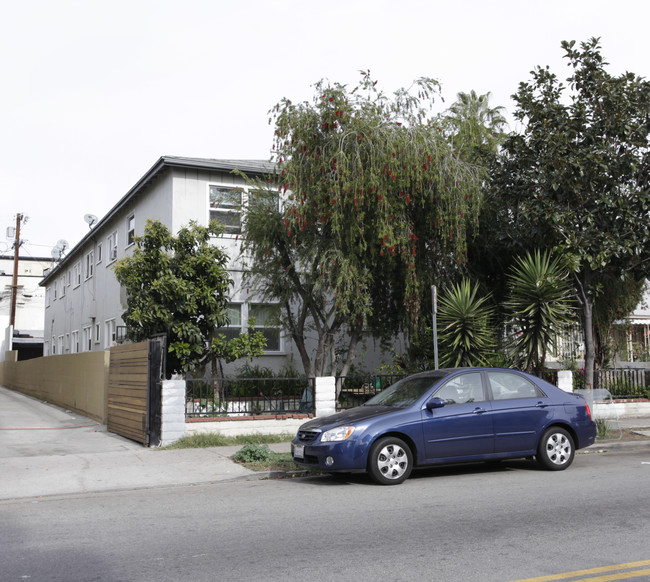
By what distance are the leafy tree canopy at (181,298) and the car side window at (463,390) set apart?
22.0 feet

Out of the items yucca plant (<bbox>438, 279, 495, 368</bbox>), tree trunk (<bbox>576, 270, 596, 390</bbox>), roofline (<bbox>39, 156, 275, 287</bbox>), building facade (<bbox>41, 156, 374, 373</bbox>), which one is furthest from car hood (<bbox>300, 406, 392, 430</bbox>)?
roofline (<bbox>39, 156, 275, 287</bbox>)

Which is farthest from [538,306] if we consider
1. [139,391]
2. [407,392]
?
[139,391]

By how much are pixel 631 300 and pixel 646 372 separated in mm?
2106

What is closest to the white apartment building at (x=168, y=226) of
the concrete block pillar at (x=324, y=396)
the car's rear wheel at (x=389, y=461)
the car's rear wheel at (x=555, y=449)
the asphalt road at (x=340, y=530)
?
the concrete block pillar at (x=324, y=396)

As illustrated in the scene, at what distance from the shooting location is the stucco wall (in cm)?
1720

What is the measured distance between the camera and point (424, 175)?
1443cm

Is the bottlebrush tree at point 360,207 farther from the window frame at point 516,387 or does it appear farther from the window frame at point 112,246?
the window frame at point 112,246

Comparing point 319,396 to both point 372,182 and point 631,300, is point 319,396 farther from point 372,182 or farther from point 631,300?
point 631,300

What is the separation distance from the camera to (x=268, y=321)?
16.6 meters

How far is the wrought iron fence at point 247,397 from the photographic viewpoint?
13.3m

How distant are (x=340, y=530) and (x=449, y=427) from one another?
122 inches

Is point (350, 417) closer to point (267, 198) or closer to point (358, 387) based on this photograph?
point (358, 387)

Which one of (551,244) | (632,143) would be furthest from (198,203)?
(632,143)

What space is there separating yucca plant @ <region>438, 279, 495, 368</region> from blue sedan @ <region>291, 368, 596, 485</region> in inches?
180
